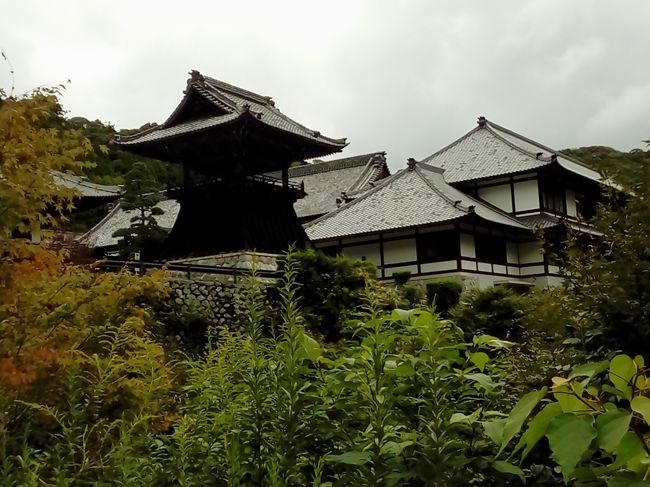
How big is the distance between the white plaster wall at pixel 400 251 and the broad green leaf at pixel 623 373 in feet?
73.2

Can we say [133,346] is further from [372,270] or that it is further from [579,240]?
[372,270]

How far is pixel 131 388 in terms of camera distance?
15.0 ft

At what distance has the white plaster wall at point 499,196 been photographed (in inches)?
1064

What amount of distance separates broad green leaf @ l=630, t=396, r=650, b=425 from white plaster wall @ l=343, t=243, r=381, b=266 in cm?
2305

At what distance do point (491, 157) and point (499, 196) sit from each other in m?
2.09

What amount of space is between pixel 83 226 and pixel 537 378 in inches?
1510

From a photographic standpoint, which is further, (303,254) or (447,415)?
(303,254)

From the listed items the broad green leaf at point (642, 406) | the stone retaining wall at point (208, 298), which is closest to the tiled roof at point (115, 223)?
the stone retaining wall at point (208, 298)

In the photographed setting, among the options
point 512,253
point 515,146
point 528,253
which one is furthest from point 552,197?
point 512,253

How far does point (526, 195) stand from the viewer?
1046 inches

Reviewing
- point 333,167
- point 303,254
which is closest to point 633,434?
point 303,254

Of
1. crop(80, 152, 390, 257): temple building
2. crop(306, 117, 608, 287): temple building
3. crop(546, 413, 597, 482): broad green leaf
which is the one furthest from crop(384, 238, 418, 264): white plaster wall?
crop(546, 413, 597, 482): broad green leaf

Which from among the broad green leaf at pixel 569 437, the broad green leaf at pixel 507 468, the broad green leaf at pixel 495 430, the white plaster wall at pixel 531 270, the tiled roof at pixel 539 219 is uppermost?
the tiled roof at pixel 539 219

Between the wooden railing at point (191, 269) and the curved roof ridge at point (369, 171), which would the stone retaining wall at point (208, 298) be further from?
the curved roof ridge at point (369, 171)
